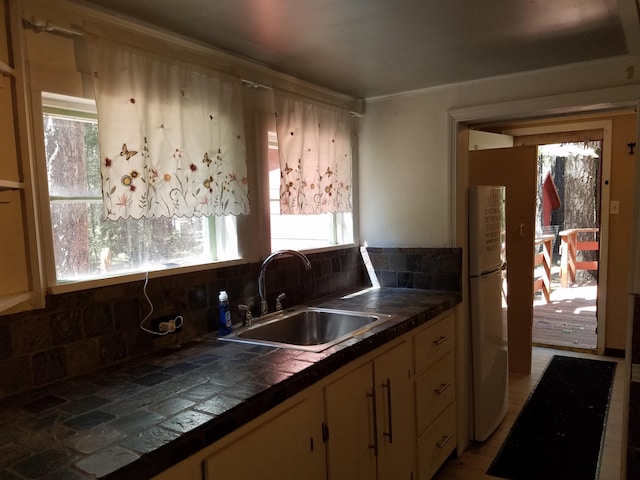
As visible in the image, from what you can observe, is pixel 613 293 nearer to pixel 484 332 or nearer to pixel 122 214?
pixel 484 332

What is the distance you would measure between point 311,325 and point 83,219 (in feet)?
3.77

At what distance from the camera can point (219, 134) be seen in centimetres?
192

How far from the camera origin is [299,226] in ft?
→ 8.73

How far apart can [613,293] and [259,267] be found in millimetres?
3263

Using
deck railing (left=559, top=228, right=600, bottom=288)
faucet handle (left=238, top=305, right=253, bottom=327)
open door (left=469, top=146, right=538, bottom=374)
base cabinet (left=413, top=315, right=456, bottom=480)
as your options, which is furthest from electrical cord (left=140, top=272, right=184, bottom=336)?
deck railing (left=559, top=228, right=600, bottom=288)

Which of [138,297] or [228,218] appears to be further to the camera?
[228,218]

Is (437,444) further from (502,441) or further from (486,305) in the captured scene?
(486,305)

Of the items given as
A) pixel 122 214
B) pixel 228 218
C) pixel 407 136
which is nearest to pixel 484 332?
pixel 407 136

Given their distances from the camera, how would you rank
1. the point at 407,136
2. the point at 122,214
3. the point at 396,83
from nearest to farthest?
1. the point at 122,214
2. the point at 396,83
3. the point at 407,136

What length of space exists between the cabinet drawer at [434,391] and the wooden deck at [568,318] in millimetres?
2221

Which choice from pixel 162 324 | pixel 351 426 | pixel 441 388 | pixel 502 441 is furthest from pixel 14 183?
pixel 502 441

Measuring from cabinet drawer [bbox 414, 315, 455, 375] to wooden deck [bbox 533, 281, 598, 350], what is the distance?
227 centimetres

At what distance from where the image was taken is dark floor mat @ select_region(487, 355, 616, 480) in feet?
7.86

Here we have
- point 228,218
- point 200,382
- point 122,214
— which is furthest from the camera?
point 228,218
